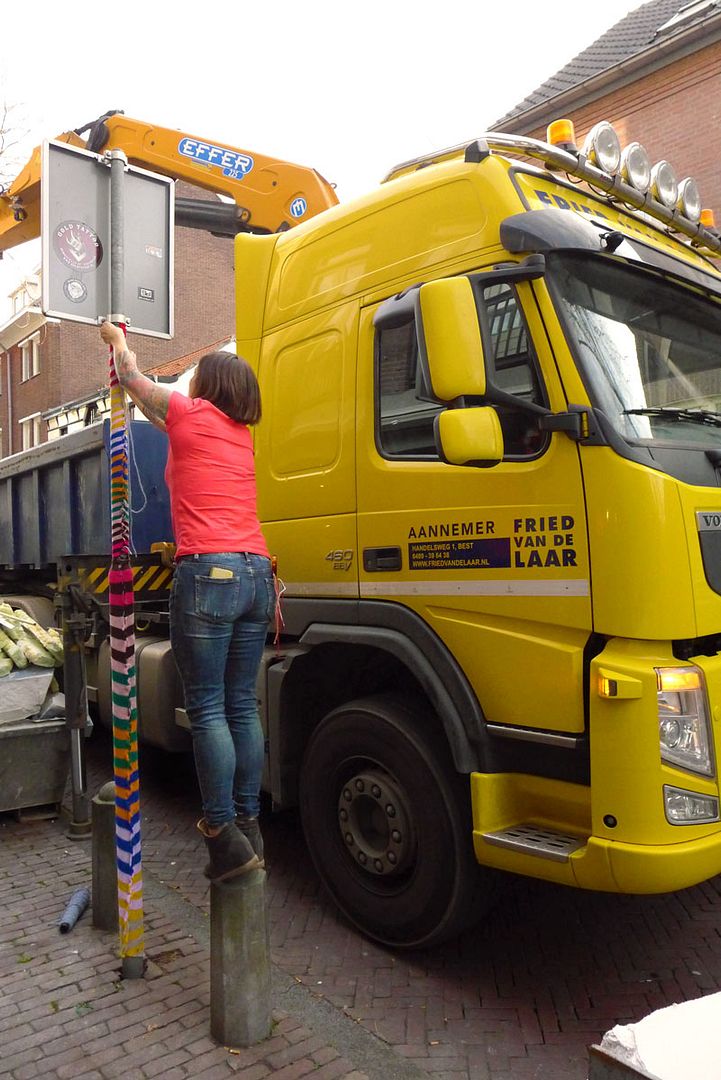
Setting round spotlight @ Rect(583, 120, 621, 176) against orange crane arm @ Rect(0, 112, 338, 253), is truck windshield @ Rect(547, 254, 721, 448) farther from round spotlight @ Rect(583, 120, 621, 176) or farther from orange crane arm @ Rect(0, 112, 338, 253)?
orange crane arm @ Rect(0, 112, 338, 253)

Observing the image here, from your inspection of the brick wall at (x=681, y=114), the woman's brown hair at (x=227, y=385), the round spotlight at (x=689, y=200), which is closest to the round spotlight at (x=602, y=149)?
the round spotlight at (x=689, y=200)

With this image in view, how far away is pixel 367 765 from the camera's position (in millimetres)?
3391

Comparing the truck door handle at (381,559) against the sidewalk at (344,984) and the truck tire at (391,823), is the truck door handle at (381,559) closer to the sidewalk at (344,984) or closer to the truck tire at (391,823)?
the truck tire at (391,823)

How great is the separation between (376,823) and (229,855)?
79 centimetres

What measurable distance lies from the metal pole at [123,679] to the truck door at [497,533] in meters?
0.98

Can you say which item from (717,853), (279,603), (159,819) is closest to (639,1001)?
(717,853)

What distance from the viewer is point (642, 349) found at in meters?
3.05

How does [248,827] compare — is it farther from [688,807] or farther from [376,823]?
[688,807]

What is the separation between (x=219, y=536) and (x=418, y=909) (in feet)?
5.24

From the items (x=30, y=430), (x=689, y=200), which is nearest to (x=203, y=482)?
(x=689, y=200)

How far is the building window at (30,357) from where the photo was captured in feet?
89.2

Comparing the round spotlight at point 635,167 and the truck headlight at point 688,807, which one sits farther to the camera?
the round spotlight at point 635,167

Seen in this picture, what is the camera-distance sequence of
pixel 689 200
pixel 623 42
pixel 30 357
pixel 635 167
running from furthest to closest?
pixel 30 357 < pixel 623 42 < pixel 689 200 < pixel 635 167

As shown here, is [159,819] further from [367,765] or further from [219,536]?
[219,536]
